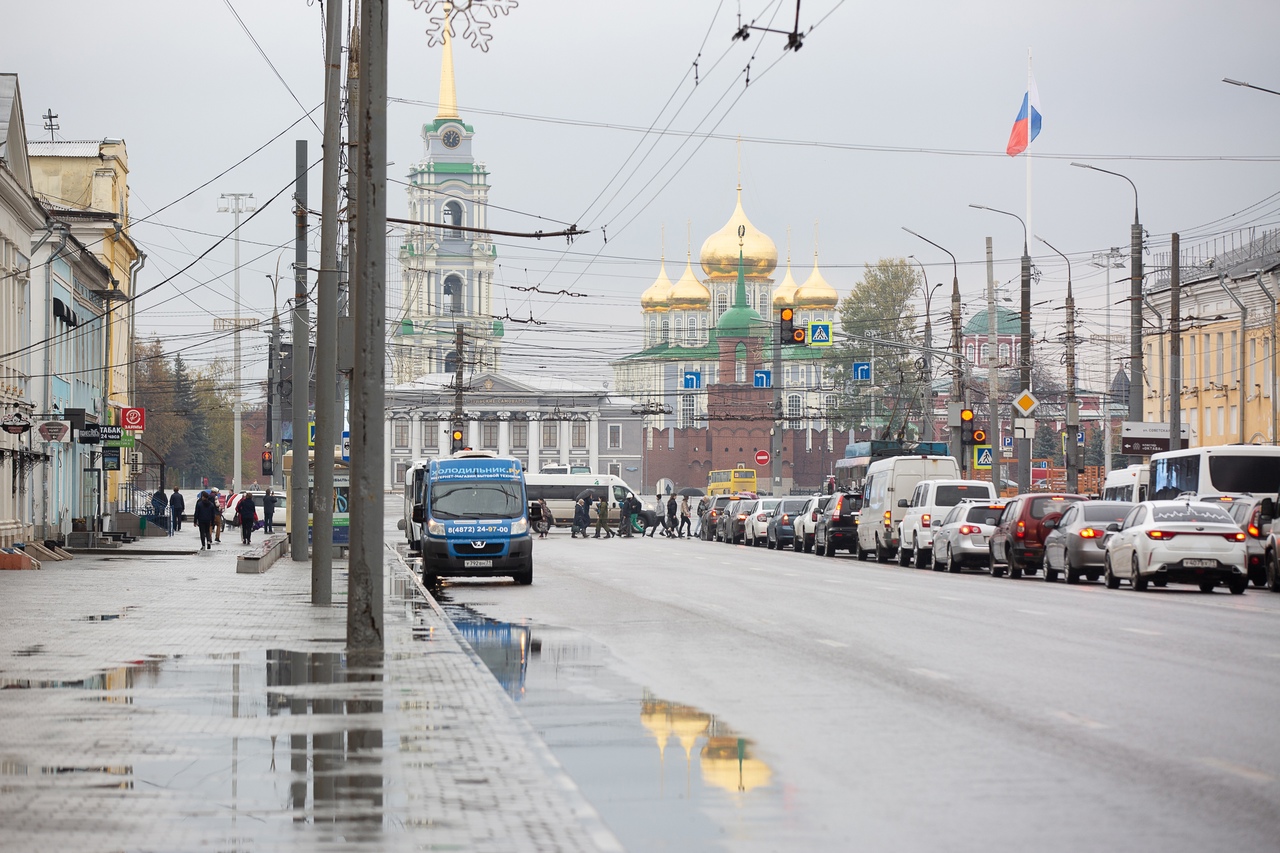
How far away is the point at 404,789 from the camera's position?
9.03 meters

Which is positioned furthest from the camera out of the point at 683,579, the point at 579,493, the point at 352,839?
the point at 579,493

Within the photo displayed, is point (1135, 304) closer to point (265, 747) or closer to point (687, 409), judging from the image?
point (265, 747)

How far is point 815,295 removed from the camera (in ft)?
462

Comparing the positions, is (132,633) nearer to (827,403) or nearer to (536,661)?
(536,661)

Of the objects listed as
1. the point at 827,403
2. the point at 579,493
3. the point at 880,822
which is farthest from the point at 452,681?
the point at 827,403

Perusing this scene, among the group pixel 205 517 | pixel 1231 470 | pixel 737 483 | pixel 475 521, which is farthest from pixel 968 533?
pixel 737 483

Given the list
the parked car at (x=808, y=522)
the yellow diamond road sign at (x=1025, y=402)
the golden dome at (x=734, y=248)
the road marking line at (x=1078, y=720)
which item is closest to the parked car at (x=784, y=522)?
the parked car at (x=808, y=522)

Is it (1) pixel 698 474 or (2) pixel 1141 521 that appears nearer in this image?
(2) pixel 1141 521

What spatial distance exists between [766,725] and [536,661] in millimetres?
5321

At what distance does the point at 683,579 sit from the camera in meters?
33.2

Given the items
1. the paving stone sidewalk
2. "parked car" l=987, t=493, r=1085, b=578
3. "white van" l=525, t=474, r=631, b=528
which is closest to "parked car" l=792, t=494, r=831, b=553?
"parked car" l=987, t=493, r=1085, b=578

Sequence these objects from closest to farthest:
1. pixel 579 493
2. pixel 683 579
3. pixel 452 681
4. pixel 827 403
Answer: pixel 452 681
pixel 683 579
pixel 579 493
pixel 827 403

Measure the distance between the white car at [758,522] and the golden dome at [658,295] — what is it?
86.1m

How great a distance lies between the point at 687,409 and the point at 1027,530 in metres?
112
